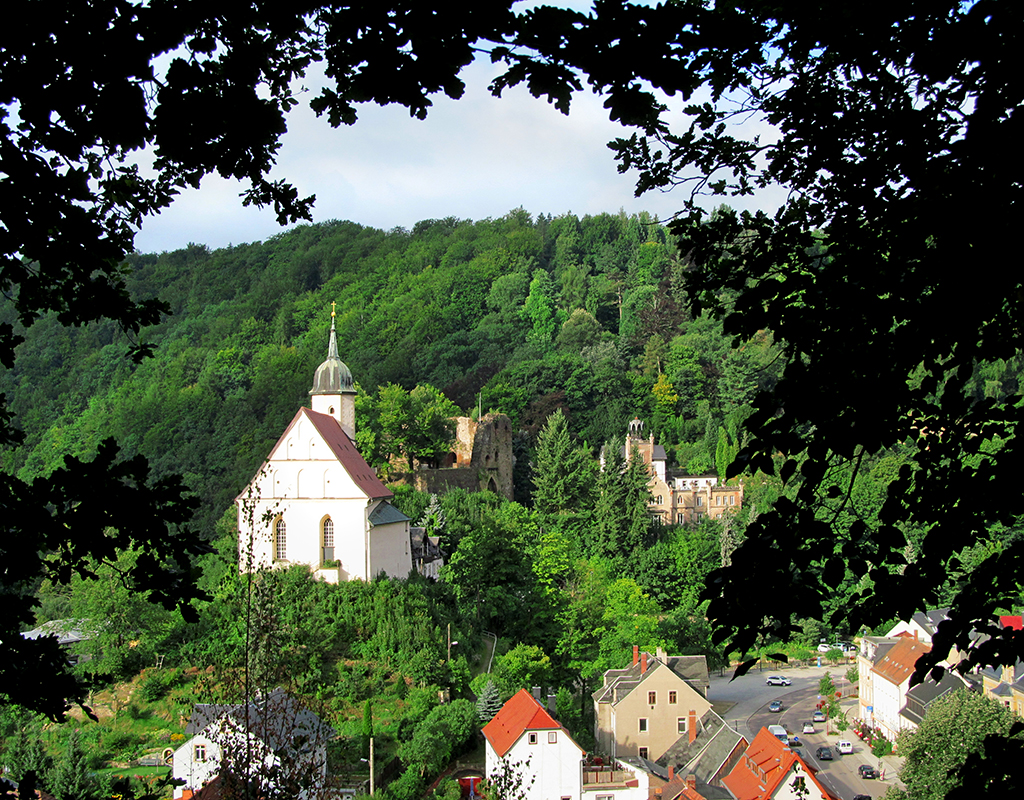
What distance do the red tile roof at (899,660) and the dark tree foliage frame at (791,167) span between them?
3195 centimetres

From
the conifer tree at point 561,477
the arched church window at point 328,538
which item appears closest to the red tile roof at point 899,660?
the conifer tree at point 561,477

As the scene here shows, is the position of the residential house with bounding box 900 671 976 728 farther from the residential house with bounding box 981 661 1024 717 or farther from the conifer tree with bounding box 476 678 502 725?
the conifer tree with bounding box 476 678 502 725

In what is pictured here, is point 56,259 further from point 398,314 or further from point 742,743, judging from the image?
point 398,314

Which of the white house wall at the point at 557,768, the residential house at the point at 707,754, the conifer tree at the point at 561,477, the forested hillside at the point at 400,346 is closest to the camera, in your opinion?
the white house wall at the point at 557,768

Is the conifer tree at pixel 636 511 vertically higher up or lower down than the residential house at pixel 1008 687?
higher up

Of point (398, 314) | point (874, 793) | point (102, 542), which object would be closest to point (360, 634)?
point (874, 793)

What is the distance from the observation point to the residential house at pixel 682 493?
186ft

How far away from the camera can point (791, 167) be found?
4.74m

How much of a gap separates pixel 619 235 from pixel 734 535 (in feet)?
181

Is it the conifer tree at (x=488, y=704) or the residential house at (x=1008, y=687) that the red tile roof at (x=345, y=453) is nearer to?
the conifer tree at (x=488, y=704)

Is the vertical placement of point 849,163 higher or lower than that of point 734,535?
higher

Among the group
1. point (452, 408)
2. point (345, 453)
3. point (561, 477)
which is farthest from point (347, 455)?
point (452, 408)

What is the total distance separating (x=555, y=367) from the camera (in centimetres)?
6366

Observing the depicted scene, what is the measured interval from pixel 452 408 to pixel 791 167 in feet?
162
